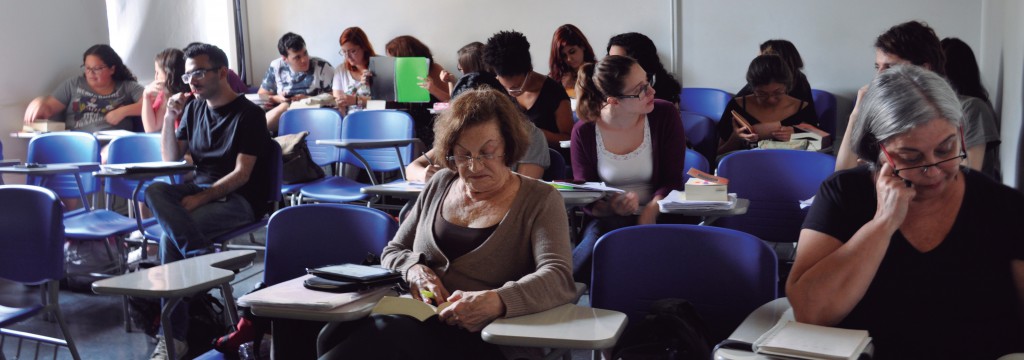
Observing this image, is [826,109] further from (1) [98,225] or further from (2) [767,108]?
(1) [98,225]

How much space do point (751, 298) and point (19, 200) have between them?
251 centimetres

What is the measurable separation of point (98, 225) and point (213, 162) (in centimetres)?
71

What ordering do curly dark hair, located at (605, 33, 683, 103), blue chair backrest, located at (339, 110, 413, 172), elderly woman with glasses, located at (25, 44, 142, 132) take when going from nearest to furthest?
1. curly dark hair, located at (605, 33, 683, 103)
2. blue chair backrest, located at (339, 110, 413, 172)
3. elderly woman with glasses, located at (25, 44, 142, 132)

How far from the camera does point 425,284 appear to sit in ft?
7.61

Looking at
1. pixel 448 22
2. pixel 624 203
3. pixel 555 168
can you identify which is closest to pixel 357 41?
pixel 448 22

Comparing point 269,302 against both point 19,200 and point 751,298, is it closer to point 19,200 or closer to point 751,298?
point 751,298

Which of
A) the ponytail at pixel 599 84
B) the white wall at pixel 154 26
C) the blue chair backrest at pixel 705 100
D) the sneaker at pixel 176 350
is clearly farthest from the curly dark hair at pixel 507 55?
the white wall at pixel 154 26

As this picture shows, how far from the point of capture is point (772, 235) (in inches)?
139

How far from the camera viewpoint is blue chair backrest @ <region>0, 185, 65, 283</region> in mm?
3023

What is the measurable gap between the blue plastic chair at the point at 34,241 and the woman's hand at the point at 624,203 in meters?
1.93

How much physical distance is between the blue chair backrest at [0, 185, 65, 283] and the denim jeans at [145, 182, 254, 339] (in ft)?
2.48

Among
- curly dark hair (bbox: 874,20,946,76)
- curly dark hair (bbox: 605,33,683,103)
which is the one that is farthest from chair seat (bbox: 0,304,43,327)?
curly dark hair (bbox: 605,33,683,103)

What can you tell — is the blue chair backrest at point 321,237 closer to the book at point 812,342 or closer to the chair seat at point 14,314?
the chair seat at point 14,314

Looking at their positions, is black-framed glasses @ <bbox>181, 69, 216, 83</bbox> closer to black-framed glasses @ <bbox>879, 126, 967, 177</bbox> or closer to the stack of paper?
the stack of paper
